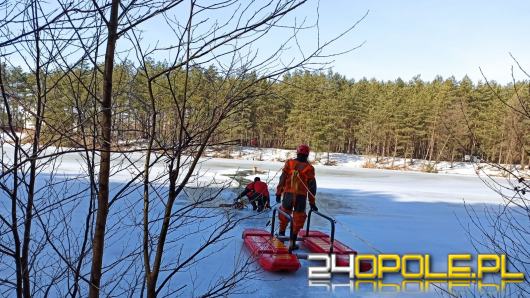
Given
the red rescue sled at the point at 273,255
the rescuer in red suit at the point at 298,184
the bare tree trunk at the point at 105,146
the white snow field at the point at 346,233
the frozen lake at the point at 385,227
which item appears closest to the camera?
the bare tree trunk at the point at 105,146

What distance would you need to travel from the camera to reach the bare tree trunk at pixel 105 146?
1.40 metres

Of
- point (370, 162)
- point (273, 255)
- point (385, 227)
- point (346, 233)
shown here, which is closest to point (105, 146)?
point (273, 255)

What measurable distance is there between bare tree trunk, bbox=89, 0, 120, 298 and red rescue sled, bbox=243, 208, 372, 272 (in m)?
3.69

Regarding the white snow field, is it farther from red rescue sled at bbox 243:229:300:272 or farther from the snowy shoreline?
the snowy shoreline

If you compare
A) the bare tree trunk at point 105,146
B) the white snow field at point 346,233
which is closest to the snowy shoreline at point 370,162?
the white snow field at point 346,233

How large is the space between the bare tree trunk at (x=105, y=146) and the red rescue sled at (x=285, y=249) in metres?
3.69

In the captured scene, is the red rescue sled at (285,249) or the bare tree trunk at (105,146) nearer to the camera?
the bare tree trunk at (105,146)

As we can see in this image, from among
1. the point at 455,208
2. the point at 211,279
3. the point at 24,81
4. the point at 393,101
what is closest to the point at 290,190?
the point at 211,279

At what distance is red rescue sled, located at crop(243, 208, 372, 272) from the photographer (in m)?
5.80

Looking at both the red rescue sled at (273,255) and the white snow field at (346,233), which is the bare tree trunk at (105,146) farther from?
the red rescue sled at (273,255)

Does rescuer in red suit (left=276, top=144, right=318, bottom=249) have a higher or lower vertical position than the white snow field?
higher

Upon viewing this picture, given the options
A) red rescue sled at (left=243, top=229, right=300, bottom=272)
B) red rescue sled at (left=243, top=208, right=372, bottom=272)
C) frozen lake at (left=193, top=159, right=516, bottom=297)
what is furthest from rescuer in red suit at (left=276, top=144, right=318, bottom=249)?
frozen lake at (left=193, top=159, right=516, bottom=297)

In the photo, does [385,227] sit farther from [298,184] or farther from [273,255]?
[273,255]

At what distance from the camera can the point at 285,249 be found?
6.30 metres
